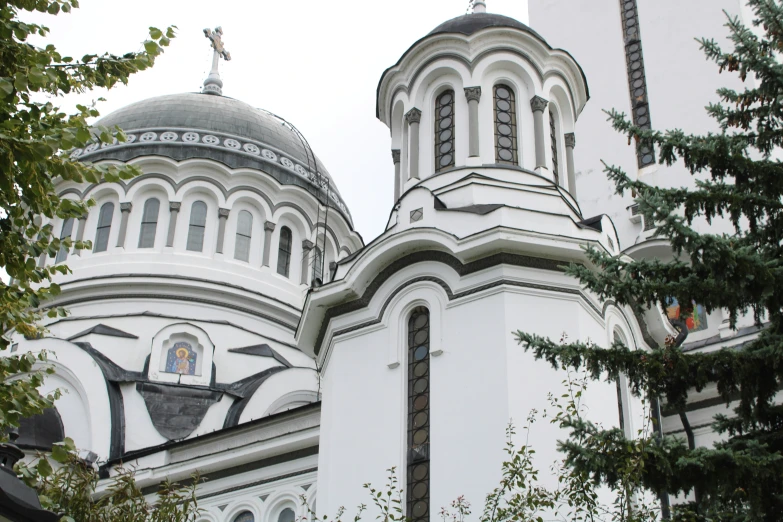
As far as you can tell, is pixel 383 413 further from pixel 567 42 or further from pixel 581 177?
pixel 567 42

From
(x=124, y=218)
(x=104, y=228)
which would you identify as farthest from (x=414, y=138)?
(x=104, y=228)

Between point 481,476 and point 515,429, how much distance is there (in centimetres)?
63

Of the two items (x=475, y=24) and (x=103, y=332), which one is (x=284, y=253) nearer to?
(x=103, y=332)

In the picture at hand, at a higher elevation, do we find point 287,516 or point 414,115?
point 414,115

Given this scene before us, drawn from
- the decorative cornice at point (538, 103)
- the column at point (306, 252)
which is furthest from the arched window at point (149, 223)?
the decorative cornice at point (538, 103)

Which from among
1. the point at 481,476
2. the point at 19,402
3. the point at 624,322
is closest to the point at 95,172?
the point at 19,402

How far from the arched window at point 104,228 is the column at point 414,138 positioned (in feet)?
32.1

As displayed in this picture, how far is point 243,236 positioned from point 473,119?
9.56 metres

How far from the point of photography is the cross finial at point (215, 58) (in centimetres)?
2895

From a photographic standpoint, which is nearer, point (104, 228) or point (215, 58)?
point (104, 228)

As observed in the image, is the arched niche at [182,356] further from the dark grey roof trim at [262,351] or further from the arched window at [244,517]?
the arched window at [244,517]

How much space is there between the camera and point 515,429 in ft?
37.5

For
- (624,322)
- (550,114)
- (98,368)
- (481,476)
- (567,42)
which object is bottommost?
(481,476)

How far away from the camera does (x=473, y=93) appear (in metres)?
14.8
